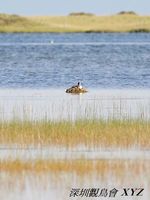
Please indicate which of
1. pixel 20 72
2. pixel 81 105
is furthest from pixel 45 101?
pixel 20 72

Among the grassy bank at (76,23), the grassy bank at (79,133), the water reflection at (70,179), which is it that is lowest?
the water reflection at (70,179)

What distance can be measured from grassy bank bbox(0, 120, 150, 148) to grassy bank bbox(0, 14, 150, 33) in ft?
417

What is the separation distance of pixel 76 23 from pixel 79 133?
144993mm

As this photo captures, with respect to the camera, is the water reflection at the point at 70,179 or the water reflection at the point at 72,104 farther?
the water reflection at the point at 72,104

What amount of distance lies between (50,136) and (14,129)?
70cm

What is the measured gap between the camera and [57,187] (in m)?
13.4

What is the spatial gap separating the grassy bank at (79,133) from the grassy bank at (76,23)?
12717cm

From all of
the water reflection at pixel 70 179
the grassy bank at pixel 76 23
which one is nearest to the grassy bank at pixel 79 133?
the water reflection at pixel 70 179

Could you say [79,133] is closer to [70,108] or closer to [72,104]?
[70,108]

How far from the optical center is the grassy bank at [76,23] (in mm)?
146750

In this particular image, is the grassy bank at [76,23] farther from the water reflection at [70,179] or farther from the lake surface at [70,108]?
the water reflection at [70,179]

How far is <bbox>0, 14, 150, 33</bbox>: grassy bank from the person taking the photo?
147m

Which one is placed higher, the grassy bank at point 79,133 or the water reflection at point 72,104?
the water reflection at point 72,104

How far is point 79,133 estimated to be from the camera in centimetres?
1709
